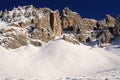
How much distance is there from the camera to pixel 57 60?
170m

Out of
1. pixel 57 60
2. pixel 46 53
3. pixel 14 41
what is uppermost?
pixel 14 41

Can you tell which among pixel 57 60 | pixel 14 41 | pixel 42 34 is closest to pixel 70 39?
pixel 42 34

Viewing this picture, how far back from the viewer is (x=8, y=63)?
16175 cm

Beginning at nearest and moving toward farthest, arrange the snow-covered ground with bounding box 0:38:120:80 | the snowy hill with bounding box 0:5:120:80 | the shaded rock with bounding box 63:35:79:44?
1. the snow-covered ground with bounding box 0:38:120:80
2. the snowy hill with bounding box 0:5:120:80
3. the shaded rock with bounding box 63:35:79:44

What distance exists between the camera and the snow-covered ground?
15550 cm

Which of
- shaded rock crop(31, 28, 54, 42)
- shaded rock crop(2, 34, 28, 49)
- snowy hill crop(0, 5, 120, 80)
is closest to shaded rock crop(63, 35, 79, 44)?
snowy hill crop(0, 5, 120, 80)

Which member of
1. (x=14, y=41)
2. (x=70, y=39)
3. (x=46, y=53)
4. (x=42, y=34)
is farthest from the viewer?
(x=70, y=39)

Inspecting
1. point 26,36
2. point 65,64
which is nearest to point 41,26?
point 26,36

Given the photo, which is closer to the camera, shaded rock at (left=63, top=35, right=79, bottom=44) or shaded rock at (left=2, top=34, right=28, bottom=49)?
shaded rock at (left=2, top=34, right=28, bottom=49)

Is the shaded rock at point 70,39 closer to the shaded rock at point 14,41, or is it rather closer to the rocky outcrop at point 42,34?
the rocky outcrop at point 42,34

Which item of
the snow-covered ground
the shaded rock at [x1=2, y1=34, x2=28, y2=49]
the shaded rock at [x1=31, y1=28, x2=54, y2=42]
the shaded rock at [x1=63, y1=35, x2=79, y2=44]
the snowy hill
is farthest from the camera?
the shaded rock at [x1=63, y1=35, x2=79, y2=44]

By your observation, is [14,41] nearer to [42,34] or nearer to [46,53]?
[42,34]

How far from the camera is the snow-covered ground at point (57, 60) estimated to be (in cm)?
15550

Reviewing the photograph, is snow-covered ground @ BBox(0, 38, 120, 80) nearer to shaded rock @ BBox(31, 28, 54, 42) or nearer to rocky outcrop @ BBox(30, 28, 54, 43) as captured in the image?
rocky outcrop @ BBox(30, 28, 54, 43)
